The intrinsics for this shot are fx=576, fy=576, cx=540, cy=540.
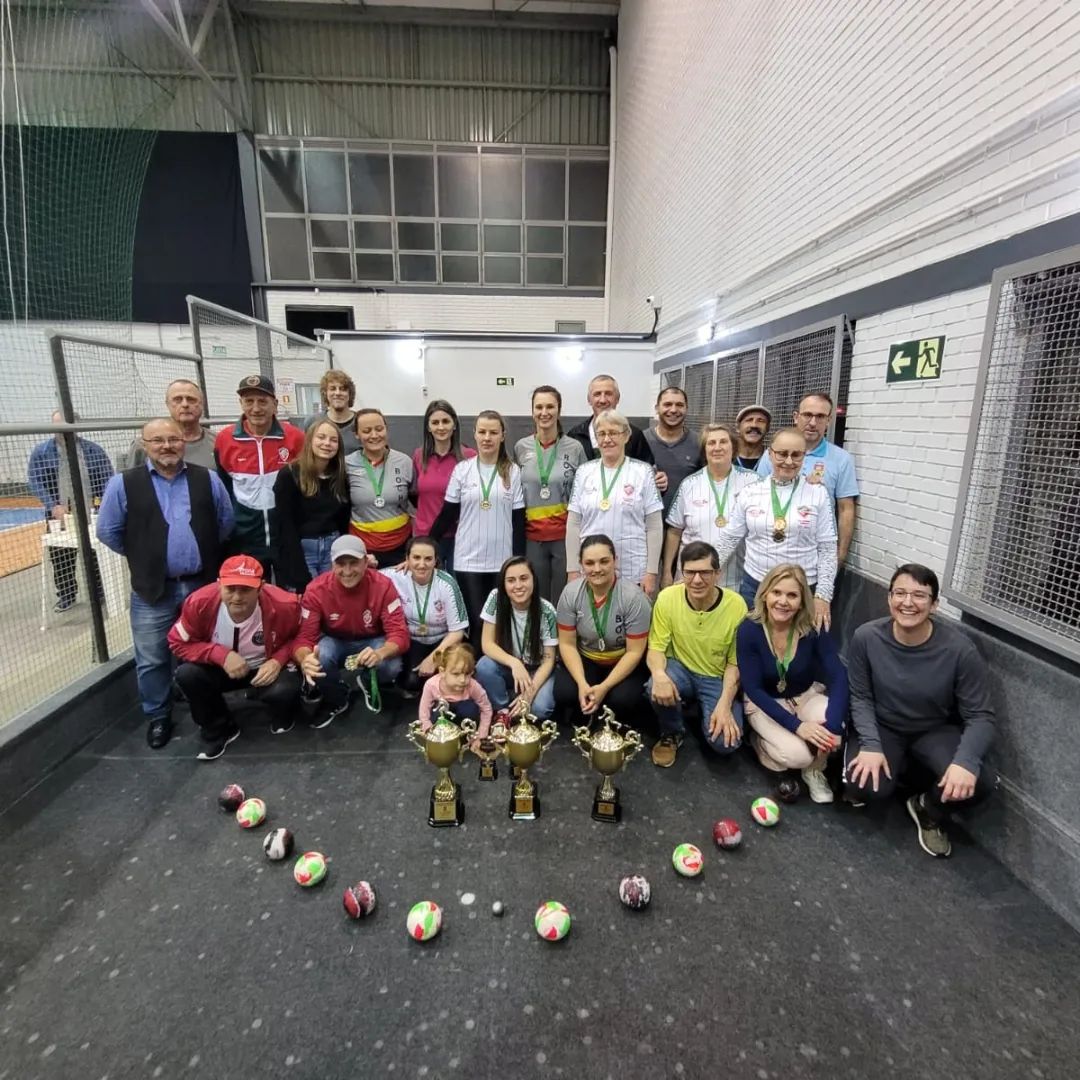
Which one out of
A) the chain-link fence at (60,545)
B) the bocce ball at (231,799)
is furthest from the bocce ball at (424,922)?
the chain-link fence at (60,545)

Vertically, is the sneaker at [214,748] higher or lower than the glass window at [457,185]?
lower

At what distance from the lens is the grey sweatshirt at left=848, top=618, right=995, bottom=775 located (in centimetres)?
210

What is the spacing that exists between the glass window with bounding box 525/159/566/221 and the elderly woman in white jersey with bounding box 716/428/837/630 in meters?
10.3

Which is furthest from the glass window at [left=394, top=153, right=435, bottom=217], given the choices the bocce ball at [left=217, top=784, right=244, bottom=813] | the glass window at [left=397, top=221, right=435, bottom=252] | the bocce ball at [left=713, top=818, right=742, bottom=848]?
the bocce ball at [left=713, top=818, right=742, bottom=848]

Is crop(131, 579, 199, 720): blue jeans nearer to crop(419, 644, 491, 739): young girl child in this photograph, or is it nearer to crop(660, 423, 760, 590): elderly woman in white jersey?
crop(419, 644, 491, 739): young girl child

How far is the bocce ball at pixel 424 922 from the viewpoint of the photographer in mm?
1730

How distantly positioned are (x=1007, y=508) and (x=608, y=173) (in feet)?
36.9

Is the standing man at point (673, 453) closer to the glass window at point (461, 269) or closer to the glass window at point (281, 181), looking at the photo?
the glass window at point (461, 269)

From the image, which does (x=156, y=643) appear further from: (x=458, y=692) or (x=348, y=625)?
(x=458, y=692)

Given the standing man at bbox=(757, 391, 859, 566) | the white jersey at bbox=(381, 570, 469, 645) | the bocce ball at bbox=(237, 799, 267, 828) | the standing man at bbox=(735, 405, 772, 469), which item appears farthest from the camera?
the standing man at bbox=(735, 405, 772, 469)

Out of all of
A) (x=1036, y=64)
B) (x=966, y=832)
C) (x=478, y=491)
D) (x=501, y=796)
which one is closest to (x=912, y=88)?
(x=1036, y=64)

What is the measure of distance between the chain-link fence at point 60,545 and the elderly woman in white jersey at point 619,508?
243 centimetres

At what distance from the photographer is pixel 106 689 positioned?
2893mm

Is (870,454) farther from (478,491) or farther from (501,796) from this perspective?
(501,796)
